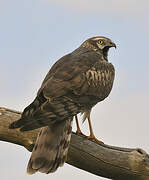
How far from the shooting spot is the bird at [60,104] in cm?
494

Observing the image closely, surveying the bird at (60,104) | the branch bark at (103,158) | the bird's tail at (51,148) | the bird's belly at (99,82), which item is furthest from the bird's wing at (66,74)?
the branch bark at (103,158)

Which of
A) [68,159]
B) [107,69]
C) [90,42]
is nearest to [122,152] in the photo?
[68,159]

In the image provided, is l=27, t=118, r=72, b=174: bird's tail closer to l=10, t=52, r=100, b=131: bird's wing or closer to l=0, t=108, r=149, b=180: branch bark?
l=0, t=108, r=149, b=180: branch bark

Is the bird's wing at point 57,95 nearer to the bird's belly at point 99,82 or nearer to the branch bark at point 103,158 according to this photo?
the bird's belly at point 99,82

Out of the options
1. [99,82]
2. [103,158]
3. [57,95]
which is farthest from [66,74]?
[103,158]

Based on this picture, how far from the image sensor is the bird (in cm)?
494

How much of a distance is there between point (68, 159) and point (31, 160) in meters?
0.60

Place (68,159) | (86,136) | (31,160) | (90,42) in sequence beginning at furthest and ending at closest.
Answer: (90,42), (86,136), (68,159), (31,160)

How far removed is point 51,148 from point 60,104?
66 cm

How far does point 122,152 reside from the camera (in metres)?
5.68

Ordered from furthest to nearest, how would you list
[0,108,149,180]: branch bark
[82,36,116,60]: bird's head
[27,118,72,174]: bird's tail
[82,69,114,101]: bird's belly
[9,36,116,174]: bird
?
[82,36,116,60]: bird's head, [82,69,114,101]: bird's belly, [0,108,149,180]: branch bark, [27,118,72,174]: bird's tail, [9,36,116,174]: bird

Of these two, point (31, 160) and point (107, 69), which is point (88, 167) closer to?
point (31, 160)

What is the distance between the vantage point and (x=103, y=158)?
554cm

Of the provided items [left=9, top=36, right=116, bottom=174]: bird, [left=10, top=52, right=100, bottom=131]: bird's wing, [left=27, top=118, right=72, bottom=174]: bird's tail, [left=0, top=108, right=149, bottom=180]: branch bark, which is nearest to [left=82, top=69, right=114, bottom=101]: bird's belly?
[left=9, top=36, right=116, bottom=174]: bird
